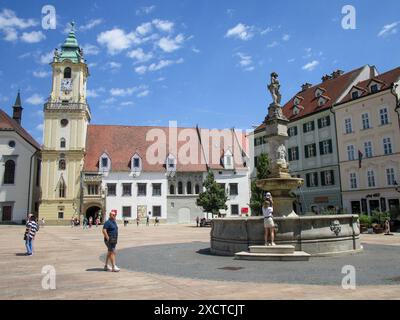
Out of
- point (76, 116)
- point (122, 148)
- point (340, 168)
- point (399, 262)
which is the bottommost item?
point (399, 262)

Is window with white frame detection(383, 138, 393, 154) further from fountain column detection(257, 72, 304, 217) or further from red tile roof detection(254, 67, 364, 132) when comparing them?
fountain column detection(257, 72, 304, 217)

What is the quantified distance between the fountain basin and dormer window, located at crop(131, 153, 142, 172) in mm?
45042

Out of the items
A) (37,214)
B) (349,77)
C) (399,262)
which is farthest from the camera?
(37,214)

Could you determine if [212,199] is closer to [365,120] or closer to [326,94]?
[326,94]

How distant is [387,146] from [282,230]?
2883 cm

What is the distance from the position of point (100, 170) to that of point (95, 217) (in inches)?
288

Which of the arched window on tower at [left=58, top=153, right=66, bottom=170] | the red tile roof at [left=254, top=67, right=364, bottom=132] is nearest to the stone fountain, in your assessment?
the red tile roof at [left=254, top=67, right=364, bottom=132]

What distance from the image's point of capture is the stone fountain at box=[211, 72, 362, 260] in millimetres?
12539

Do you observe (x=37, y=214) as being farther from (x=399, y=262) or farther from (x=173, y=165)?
(x=399, y=262)

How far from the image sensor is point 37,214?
56.8 meters

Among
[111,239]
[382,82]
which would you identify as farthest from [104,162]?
[111,239]

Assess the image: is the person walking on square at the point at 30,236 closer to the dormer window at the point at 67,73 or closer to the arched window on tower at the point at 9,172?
the arched window on tower at the point at 9,172

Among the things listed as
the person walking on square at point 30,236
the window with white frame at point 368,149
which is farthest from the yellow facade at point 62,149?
the person walking on square at point 30,236

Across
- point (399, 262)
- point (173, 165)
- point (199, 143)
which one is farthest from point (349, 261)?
point (199, 143)
